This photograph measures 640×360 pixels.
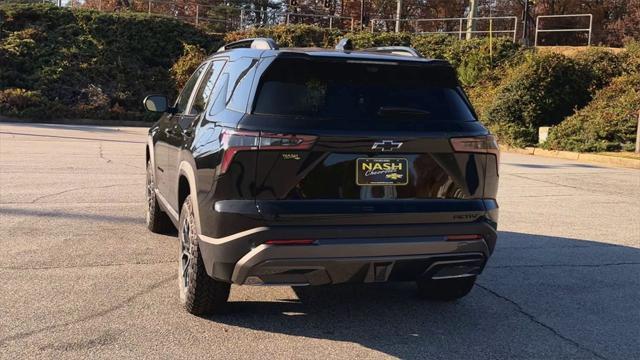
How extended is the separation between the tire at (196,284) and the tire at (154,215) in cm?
226

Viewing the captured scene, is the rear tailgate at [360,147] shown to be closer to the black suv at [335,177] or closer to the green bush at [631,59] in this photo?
the black suv at [335,177]

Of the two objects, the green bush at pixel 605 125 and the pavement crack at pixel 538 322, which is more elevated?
the green bush at pixel 605 125

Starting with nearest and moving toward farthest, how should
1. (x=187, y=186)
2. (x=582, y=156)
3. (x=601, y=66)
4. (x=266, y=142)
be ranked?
(x=266, y=142) → (x=187, y=186) → (x=582, y=156) → (x=601, y=66)

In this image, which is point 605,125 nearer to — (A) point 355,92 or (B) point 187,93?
(B) point 187,93

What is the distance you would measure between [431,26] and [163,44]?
20694mm

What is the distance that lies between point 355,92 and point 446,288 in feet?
5.96

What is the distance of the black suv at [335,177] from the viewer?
12.5ft

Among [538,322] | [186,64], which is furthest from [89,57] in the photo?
[538,322]

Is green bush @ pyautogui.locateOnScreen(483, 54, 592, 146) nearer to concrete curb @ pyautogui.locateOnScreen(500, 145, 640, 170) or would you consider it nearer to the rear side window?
concrete curb @ pyautogui.locateOnScreen(500, 145, 640, 170)

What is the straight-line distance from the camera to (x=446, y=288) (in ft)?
16.5

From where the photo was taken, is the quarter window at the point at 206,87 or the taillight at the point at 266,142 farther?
the quarter window at the point at 206,87

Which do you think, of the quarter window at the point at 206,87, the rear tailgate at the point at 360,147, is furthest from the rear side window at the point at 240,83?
the quarter window at the point at 206,87

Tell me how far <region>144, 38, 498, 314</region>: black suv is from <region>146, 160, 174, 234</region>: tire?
248 centimetres

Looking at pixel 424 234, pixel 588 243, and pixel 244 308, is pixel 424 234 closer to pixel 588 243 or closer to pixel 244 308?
pixel 244 308
